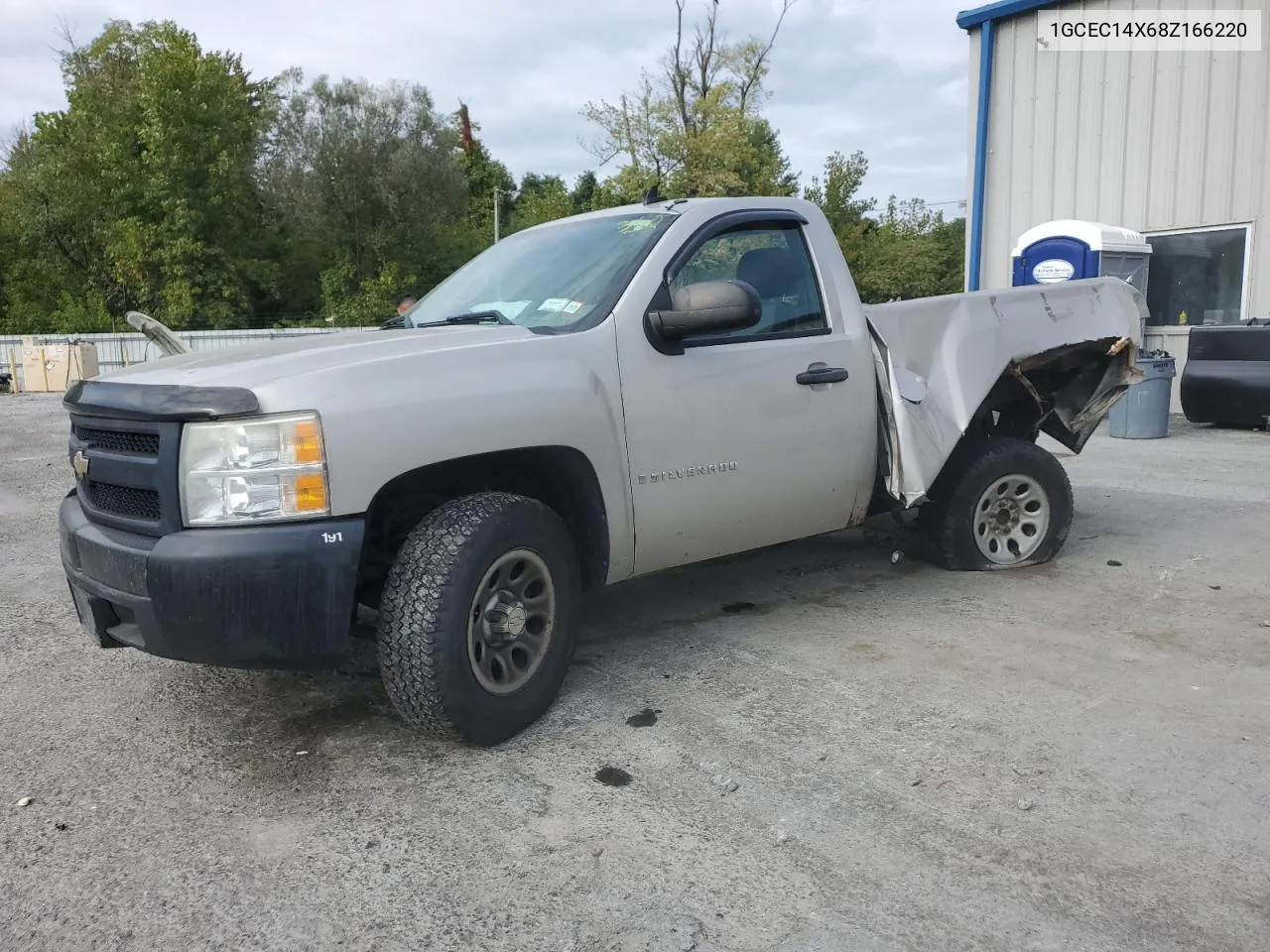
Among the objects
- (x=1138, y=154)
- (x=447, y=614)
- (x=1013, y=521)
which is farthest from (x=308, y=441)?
(x=1138, y=154)

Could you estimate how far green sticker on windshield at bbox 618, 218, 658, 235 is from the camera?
422 centimetres

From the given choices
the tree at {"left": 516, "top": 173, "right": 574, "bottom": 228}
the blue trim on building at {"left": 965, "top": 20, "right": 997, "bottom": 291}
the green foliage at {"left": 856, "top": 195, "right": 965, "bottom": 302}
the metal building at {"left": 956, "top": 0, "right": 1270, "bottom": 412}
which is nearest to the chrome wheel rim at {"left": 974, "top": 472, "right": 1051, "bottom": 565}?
the metal building at {"left": 956, "top": 0, "right": 1270, "bottom": 412}

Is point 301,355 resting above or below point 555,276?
below

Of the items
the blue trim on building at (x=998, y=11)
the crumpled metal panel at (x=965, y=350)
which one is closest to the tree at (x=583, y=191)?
the blue trim on building at (x=998, y=11)

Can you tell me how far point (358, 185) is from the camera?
40.8 metres

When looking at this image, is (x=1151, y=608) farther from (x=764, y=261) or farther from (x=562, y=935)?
(x=562, y=935)

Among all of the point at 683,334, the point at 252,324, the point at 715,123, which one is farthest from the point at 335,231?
the point at 683,334

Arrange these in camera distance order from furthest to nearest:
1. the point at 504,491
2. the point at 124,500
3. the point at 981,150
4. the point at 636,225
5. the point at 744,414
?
the point at 981,150 → the point at 636,225 → the point at 744,414 → the point at 504,491 → the point at 124,500

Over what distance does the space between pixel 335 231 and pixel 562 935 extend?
138 ft

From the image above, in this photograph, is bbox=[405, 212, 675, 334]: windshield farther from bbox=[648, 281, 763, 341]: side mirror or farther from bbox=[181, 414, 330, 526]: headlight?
bbox=[181, 414, 330, 526]: headlight

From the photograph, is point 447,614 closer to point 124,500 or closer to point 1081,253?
point 124,500

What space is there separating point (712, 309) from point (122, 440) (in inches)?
79.7

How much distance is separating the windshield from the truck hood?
0.80 feet

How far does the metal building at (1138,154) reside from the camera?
1273 cm
